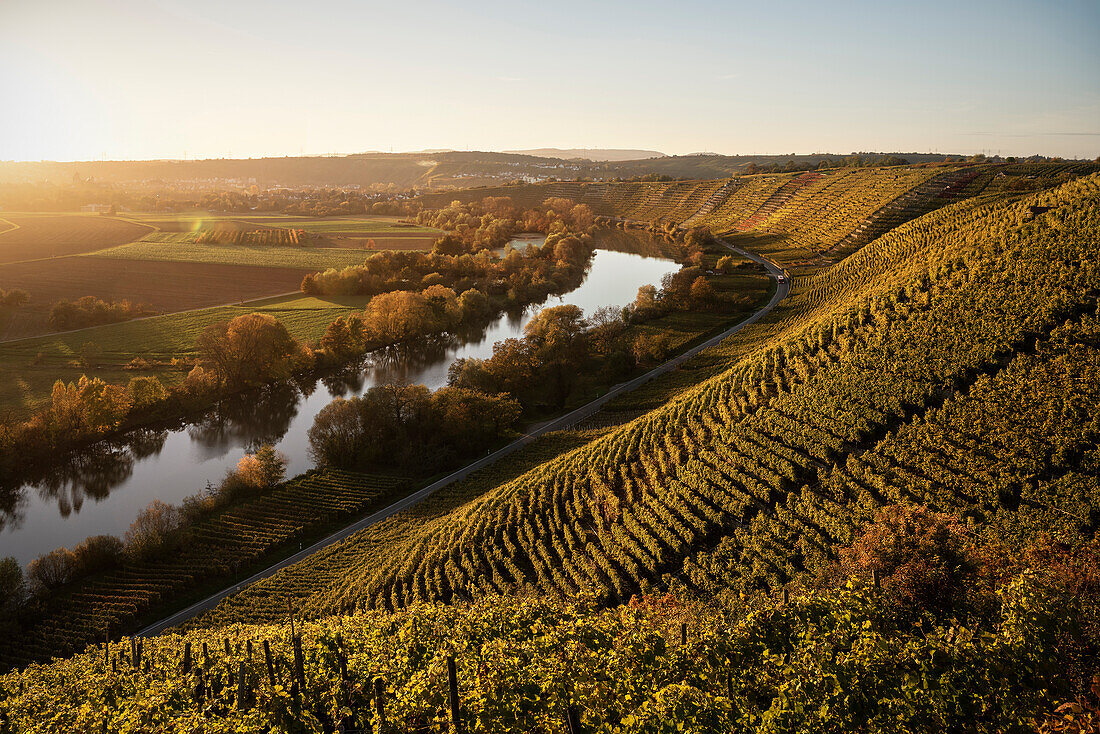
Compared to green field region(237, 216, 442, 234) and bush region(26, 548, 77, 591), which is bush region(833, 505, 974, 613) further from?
green field region(237, 216, 442, 234)

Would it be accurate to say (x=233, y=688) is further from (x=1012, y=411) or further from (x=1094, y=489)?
(x=1012, y=411)

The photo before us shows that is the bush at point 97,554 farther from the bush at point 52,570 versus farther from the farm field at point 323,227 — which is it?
the farm field at point 323,227

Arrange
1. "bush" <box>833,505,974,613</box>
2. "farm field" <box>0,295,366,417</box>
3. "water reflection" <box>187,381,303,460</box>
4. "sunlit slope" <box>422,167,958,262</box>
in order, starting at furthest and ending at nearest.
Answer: "sunlit slope" <box>422,167,958,262</box> → "farm field" <box>0,295,366,417</box> → "water reflection" <box>187,381,303,460</box> → "bush" <box>833,505,974,613</box>

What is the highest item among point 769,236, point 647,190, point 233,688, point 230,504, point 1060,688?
point 647,190

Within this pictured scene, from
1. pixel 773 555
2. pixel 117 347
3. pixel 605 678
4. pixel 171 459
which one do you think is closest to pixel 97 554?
pixel 171 459

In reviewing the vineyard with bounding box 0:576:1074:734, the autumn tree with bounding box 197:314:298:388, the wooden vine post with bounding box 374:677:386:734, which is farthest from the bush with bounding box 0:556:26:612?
the autumn tree with bounding box 197:314:298:388

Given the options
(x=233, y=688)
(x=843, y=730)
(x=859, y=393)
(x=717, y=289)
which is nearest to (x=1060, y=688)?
(x=843, y=730)

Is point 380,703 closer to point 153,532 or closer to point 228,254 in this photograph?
point 153,532
